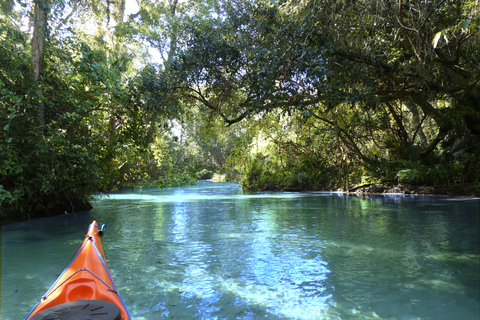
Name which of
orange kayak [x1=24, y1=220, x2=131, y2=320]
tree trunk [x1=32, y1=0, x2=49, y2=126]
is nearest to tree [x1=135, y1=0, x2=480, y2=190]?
tree trunk [x1=32, y1=0, x2=49, y2=126]

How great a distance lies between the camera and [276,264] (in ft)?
14.7

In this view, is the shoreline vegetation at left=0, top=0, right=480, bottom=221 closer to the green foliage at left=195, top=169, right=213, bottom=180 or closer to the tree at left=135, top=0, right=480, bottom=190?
the tree at left=135, top=0, right=480, bottom=190

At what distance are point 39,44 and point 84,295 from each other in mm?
7571

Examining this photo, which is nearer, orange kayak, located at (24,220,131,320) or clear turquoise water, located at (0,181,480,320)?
orange kayak, located at (24,220,131,320)

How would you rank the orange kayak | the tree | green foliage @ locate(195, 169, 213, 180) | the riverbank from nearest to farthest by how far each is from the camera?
the orange kayak → the tree → the riverbank → green foliage @ locate(195, 169, 213, 180)

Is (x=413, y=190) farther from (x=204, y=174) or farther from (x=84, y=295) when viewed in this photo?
(x=204, y=174)

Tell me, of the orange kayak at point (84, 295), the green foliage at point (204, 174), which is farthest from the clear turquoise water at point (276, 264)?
the green foliage at point (204, 174)

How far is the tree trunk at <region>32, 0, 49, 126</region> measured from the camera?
23.6 ft

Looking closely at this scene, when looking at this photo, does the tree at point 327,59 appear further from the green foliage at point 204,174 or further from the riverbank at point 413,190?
the green foliage at point 204,174

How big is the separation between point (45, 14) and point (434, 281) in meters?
9.52

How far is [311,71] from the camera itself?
6457 millimetres

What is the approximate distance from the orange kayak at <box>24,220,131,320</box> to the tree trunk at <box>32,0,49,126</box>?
5.77 metres

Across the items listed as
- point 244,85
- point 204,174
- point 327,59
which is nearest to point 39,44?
point 244,85

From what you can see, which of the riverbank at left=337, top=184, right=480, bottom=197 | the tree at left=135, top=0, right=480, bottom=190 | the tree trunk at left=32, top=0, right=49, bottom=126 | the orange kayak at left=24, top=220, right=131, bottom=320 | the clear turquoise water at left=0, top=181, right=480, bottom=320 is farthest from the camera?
the riverbank at left=337, top=184, right=480, bottom=197
